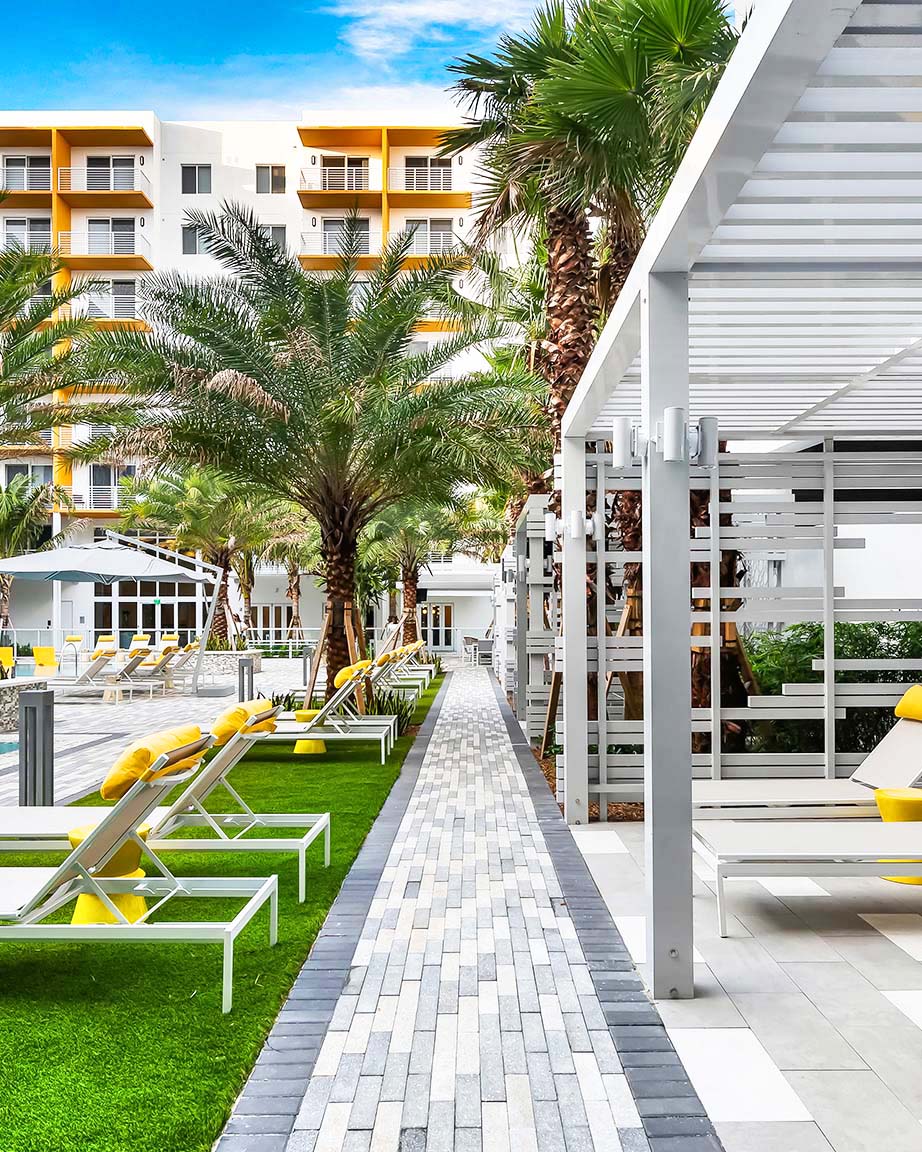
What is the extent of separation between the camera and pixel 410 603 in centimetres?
3622

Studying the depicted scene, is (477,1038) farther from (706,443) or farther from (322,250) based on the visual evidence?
(322,250)

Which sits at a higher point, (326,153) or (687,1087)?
(326,153)

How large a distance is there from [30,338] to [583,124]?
995cm

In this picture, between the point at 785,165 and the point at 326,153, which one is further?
the point at 326,153

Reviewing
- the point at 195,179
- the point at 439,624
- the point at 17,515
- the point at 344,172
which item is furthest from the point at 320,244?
the point at 17,515

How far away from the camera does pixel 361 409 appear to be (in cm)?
1379

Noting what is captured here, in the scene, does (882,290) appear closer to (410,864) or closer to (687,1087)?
(687,1087)

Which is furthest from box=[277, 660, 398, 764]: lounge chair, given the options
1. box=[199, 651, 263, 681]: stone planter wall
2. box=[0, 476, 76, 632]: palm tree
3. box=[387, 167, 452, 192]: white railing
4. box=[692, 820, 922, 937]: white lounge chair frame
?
box=[387, 167, 452, 192]: white railing

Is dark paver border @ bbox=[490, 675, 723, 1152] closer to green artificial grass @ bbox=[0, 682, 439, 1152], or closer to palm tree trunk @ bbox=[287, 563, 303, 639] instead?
green artificial grass @ bbox=[0, 682, 439, 1152]

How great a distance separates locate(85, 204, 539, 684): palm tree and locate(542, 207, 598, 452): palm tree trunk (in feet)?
8.50

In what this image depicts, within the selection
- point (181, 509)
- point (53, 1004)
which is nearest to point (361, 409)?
point (53, 1004)

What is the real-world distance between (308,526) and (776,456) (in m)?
28.0

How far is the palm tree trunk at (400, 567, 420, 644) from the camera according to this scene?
34.7 m

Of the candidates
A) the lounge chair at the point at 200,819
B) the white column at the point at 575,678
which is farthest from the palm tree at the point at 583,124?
the lounge chair at the point at 200,819
